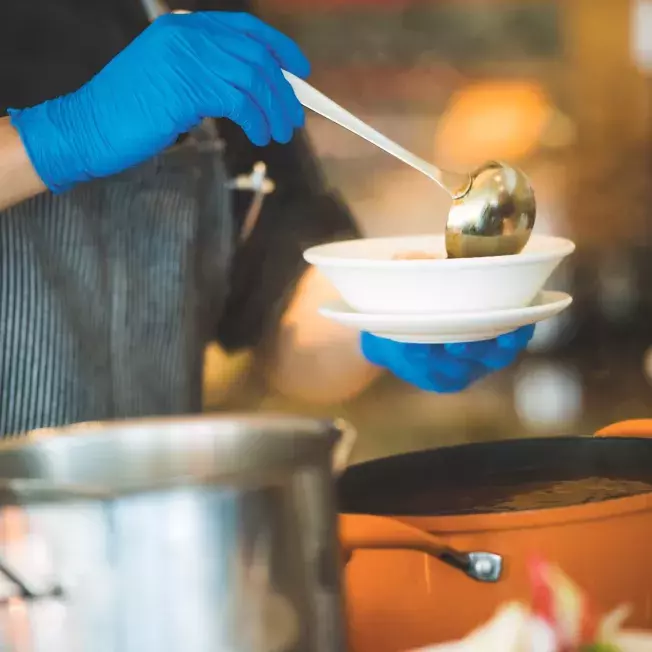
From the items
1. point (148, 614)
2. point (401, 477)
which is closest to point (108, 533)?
point (148, 614)

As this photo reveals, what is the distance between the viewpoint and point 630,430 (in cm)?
66

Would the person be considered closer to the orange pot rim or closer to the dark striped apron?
the dark striped apron

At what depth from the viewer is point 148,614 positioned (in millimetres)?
330

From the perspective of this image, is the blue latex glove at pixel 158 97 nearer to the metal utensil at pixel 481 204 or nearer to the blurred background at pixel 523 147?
the metal utensil at pixel 481 204

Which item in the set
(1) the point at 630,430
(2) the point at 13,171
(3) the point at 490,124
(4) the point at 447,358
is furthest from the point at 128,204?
(3) the point at 490,124

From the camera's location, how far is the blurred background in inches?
77.5

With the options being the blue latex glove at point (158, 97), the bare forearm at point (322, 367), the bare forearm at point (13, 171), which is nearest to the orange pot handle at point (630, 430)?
the blue latex glove at point (158, 97)

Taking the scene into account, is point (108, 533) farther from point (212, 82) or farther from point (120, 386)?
point (120, 386)

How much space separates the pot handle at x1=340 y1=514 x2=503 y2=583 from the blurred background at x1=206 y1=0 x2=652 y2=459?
1.48 meters

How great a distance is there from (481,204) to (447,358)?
0.18 meters

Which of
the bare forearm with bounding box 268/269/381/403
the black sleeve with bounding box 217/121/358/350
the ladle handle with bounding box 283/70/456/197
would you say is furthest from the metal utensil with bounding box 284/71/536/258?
the bare forearm with bounding box 268/269/381/403


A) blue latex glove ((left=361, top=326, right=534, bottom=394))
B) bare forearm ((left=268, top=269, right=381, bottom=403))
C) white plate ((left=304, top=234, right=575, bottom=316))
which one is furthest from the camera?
bare forearm ((left=268, top=269, right=381, bottom=403))

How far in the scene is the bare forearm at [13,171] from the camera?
725 millimetres

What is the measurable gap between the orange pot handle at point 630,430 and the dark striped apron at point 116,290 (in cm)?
44
